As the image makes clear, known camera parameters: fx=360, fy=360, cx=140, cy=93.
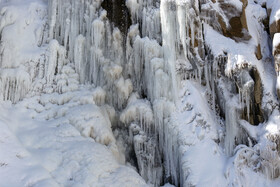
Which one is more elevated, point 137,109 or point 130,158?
point 137,109

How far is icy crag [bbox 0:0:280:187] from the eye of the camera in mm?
11578

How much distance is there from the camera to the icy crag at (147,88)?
11.6 metres

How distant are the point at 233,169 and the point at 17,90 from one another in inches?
308

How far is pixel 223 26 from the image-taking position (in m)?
13.9

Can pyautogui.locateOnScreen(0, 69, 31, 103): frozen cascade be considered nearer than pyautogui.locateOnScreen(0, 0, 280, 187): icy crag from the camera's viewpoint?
No

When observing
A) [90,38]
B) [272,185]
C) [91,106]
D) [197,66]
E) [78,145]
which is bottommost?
[272,185]

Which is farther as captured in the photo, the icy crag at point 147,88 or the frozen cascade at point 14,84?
the frozen cascade at point 14,84

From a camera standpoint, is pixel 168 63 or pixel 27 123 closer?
pixel 27 123

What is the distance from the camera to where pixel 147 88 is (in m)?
13.5

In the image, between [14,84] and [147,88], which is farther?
[147,88]

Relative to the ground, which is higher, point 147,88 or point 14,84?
point 14,84

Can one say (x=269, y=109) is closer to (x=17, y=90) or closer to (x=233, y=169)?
(x=233, y=169)

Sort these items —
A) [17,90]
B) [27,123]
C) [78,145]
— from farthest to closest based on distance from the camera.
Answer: [17,90], [27,123], [78,145]

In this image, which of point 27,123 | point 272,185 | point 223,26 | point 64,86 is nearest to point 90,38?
point 64,86
